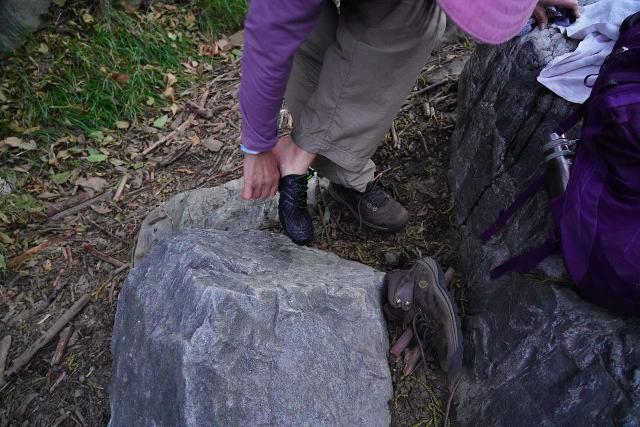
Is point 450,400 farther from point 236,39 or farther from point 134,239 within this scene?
point 236,39

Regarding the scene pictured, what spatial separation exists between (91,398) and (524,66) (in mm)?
2645

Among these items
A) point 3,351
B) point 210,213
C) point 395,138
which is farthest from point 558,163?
point 3,351

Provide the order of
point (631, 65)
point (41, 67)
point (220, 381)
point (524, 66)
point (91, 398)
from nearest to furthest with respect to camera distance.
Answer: point (631, 65) → point (220, 381) → point (524, 66) → point (91, 398) → point (41, 67)

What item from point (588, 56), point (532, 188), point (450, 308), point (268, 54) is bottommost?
point (450, 308)

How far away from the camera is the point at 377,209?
8.84 ft

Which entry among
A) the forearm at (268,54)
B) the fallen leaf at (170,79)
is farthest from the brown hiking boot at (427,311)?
the fallen leaf at (170,79)

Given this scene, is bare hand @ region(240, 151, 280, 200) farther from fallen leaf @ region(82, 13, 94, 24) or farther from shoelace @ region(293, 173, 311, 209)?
fallen leaf @ region(82, 13, 94, 24)

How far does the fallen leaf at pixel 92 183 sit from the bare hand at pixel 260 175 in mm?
1759

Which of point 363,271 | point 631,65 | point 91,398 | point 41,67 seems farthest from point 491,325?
point 41,67

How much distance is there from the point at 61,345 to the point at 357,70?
6.97ft

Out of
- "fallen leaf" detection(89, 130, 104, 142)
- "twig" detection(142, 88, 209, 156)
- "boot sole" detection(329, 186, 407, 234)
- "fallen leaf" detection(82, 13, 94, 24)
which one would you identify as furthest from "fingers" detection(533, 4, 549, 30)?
"fallen leaf" detection(82, 13, 94, 24)

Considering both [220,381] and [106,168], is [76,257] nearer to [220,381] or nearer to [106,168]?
[106,168]

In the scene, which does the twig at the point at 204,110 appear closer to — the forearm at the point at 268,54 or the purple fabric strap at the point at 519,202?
the forearm at the point at 268,54

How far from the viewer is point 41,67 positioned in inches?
150
